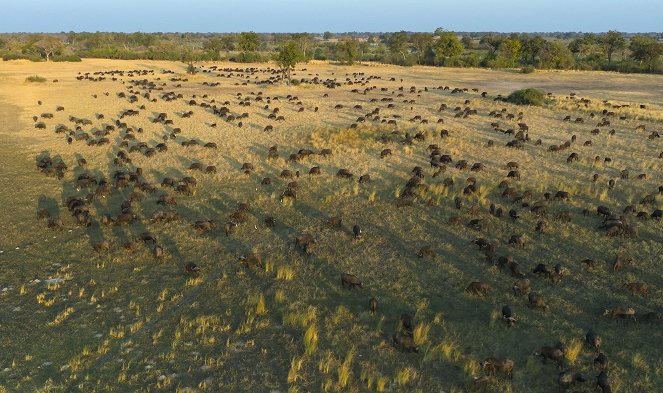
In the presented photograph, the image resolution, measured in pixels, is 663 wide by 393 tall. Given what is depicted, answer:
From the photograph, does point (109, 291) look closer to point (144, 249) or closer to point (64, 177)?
point (144, 249)

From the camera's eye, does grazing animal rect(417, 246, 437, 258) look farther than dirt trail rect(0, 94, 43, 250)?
No

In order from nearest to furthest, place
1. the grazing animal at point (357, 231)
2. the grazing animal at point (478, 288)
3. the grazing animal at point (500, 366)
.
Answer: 1. the grazing animal at point (500, 366)
2. the grazing animal at point (478, 288)
3. the grazing animal at point (357, 231)

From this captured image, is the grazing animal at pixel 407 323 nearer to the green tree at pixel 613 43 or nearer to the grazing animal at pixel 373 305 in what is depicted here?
the grazing animal at pixel 373 305

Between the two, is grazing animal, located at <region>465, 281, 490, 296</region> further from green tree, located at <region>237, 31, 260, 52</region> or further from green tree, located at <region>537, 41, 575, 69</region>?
green tree, located at <region>237, 31, 260, 52</region>

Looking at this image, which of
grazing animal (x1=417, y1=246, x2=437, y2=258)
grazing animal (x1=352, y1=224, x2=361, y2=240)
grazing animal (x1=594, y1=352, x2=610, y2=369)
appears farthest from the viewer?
grazing animal (x1=352, y1=224, x2=361, y2=240)

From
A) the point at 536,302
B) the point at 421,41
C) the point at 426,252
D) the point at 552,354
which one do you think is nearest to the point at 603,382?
the point at 552,354

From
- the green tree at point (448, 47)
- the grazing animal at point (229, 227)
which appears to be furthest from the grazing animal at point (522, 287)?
the green tree at point (448, 47)

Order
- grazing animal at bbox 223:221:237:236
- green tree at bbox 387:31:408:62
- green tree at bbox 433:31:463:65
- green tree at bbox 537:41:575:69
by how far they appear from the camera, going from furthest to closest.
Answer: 1. green tree at bbox 387:31:408:62
2. green tree at bbox 433:31:463:65
3. green tree at bbox 537:41:575:69
4. grazing animal at bbox 223:221:237:236

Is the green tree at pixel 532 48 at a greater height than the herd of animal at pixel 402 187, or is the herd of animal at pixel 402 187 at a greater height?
the green tree at pixel 532 48

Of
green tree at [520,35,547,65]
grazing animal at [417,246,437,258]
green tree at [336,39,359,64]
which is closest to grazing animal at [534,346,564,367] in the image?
grazing animal at [417,246,437,258]

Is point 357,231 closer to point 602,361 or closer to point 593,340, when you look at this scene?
point 593,340
